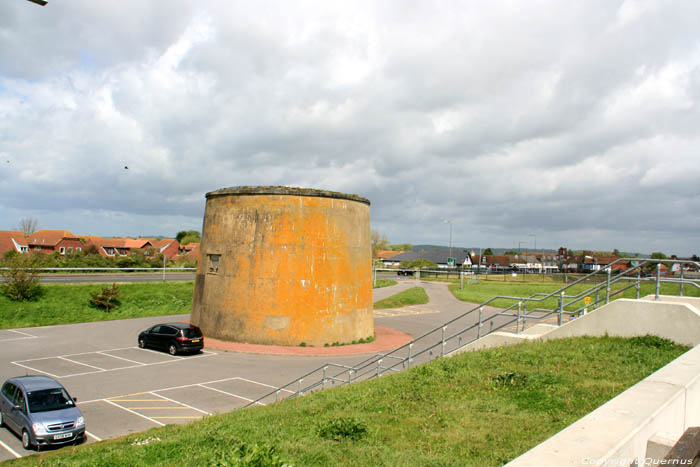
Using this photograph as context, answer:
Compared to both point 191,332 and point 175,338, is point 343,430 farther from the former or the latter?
point 175,338

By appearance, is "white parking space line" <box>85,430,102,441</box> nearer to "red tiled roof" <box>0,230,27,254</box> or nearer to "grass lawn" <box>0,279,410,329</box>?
"grass lawn" <box>0,279,410,329</box>

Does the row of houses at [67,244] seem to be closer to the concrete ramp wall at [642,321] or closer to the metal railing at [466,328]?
the metal railing at [466,328]

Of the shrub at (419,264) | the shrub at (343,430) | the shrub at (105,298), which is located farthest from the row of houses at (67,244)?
the shrub at (343,430)

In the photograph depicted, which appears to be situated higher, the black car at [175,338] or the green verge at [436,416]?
the green verge at [436,416]

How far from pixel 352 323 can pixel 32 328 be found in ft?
61.6

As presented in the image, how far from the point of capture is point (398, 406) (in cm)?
760

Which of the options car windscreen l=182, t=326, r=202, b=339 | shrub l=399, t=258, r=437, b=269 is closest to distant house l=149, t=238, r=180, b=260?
shrub l=399, t=258, r=437, b=269

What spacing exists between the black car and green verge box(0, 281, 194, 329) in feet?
36.7

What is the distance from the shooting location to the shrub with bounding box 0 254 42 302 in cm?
3017

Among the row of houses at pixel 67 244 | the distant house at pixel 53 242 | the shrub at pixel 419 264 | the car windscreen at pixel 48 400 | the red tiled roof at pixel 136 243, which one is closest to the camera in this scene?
the car windscreen at pixel 48 400

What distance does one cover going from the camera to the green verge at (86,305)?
28953mm

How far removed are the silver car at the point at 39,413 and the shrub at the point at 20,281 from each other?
68.8 ft

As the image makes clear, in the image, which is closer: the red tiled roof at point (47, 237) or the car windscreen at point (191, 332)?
the car windscreen at point (191, 332)

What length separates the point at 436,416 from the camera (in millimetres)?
6883
